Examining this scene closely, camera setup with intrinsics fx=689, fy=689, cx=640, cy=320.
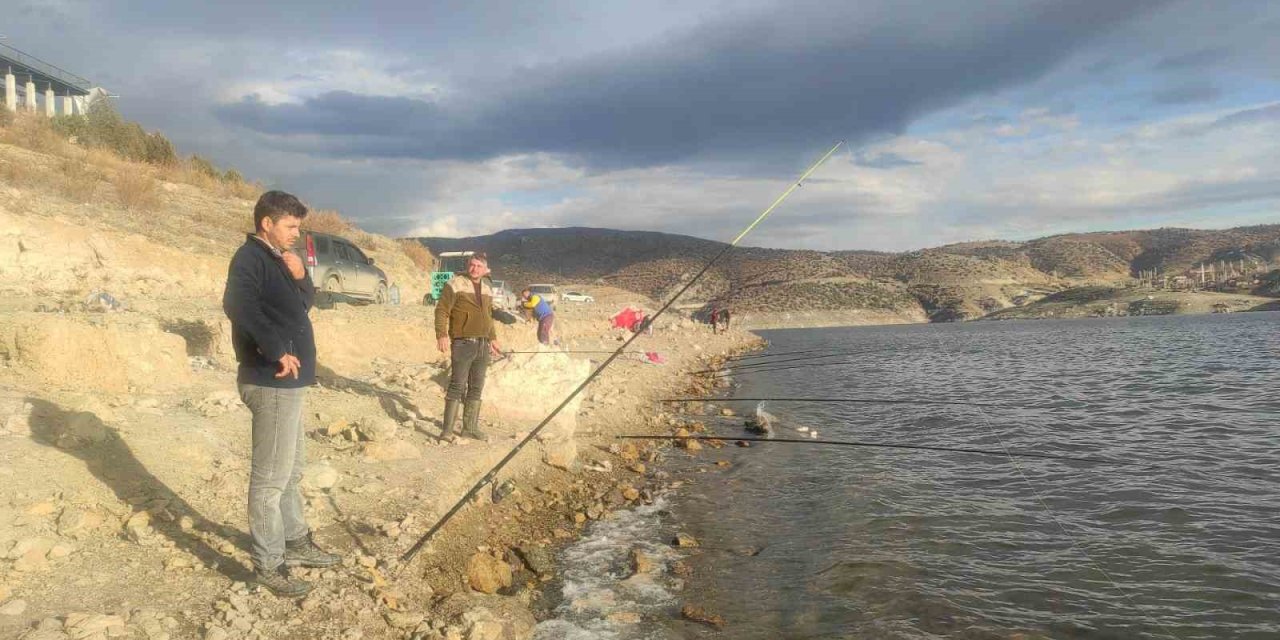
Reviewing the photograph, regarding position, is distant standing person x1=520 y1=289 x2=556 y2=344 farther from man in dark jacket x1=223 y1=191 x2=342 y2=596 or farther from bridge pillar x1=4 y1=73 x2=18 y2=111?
bridge pillar x1=4 y1=73 x2=18 y2=111

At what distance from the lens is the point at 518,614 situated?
4574mm

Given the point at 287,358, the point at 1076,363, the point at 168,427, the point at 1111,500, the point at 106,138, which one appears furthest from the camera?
the point at 1076,363

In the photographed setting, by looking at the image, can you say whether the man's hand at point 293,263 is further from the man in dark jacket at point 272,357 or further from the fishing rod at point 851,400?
the fishing rod at point 851,400

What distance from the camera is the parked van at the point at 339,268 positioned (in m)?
13.6

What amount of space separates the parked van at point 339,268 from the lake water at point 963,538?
8313 mm

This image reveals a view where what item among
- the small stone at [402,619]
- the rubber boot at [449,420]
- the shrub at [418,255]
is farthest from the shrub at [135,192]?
the small stone at [402,619]

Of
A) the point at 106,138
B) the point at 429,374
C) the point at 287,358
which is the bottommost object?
the point at 429,374

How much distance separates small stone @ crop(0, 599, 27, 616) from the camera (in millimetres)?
3252

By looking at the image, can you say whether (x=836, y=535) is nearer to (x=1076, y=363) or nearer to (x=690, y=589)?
(x=690, y=589)

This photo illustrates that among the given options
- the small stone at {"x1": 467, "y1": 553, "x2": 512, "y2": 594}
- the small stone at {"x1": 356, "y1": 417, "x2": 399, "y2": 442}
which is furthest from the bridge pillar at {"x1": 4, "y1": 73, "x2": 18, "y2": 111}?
the small stone at {"x1": 467, "y1": 553, "x2": 512, "y2": 594}

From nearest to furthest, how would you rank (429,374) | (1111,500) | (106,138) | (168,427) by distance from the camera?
(168,427) → (1111,500) → (429,374) → (106,138)

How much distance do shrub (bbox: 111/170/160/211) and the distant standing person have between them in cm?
892

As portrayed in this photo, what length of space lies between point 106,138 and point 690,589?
25266 millimetres

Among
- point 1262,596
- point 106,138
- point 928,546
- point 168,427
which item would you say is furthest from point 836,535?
point 106,138
